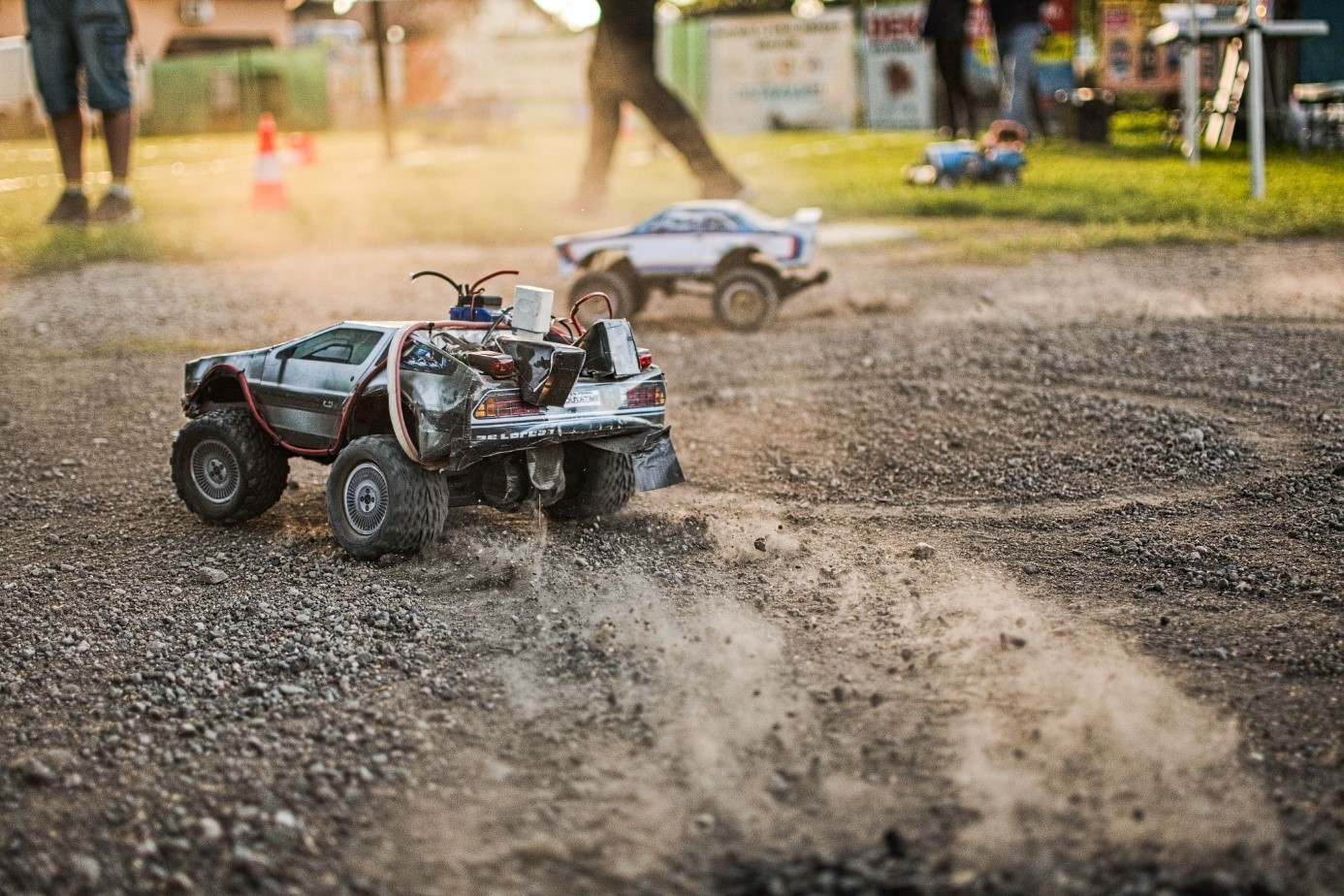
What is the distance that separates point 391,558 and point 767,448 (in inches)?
92.8

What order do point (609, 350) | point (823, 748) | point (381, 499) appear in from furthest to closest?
1. point (609, 350)
2. point (381, 499)
3. point (823, 748)

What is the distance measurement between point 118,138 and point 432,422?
10501mm

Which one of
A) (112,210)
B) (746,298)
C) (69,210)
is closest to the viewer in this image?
(746,298)

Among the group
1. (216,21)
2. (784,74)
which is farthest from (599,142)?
(216,21)

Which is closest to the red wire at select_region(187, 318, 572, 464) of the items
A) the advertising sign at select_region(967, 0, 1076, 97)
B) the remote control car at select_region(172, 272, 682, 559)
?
the remote control car at select_region(172, 272, 682, 559)

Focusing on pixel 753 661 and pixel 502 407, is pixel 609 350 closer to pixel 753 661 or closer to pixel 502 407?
pixel 502 407

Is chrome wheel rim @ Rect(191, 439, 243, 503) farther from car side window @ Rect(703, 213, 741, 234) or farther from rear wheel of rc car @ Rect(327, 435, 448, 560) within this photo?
car side window @ Rect(703, 213, 741, 234)

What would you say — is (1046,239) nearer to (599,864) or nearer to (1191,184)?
(1191,184)

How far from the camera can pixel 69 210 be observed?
1527cm

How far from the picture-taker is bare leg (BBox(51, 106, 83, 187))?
1470 centimetres

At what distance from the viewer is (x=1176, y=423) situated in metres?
7.70

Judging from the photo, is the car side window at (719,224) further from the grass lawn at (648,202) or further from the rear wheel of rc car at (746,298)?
the grass lawn at (648,202)

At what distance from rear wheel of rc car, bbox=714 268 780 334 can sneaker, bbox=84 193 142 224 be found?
302 inches

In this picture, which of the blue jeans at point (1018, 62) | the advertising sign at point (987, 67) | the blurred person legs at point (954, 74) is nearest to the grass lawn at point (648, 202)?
the blue jeans at point (1018, 62)
